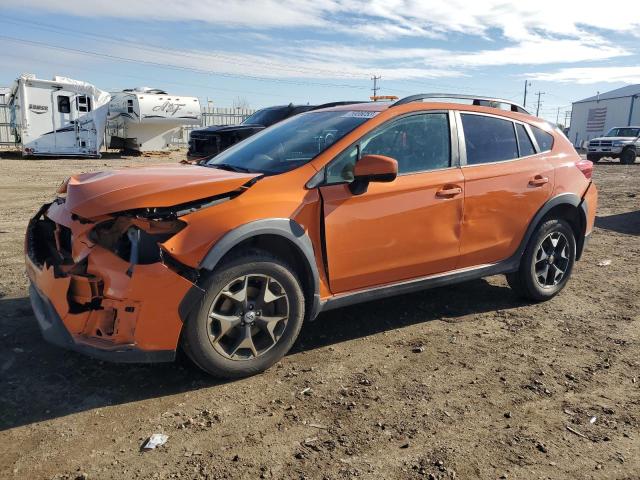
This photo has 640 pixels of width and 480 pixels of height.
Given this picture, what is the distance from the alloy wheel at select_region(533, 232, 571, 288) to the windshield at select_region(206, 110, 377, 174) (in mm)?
2124

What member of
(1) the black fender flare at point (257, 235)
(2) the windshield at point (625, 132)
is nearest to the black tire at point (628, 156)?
(2) the windshield at point (625, 132)

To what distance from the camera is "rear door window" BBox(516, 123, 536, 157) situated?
4.80 meters

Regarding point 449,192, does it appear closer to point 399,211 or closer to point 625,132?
point 399,211

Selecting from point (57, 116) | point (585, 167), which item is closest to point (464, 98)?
point (585, 167)

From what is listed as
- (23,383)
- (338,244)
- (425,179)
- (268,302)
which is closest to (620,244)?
(425,179)

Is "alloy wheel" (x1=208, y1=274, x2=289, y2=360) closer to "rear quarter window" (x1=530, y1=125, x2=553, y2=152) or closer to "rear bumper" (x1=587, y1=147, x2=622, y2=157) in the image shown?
"rear quarter window" (x1=530, y1=125, x2=553, y2=152)

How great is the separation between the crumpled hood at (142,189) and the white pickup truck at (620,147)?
26571 mm

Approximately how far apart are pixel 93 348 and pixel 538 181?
3753 mm

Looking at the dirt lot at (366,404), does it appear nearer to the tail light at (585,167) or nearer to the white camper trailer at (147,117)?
the tail light at (585,167)

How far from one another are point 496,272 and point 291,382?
7.05ft

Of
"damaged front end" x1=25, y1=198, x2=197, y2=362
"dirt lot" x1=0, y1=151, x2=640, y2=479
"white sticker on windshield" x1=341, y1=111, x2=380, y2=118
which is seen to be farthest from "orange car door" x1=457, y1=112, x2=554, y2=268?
"damaged front end" x1=25, y1=198, x2=197, y2=362

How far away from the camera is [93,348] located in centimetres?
302

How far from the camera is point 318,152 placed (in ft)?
12.3

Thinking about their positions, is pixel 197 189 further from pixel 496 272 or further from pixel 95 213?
pixel 496 272
